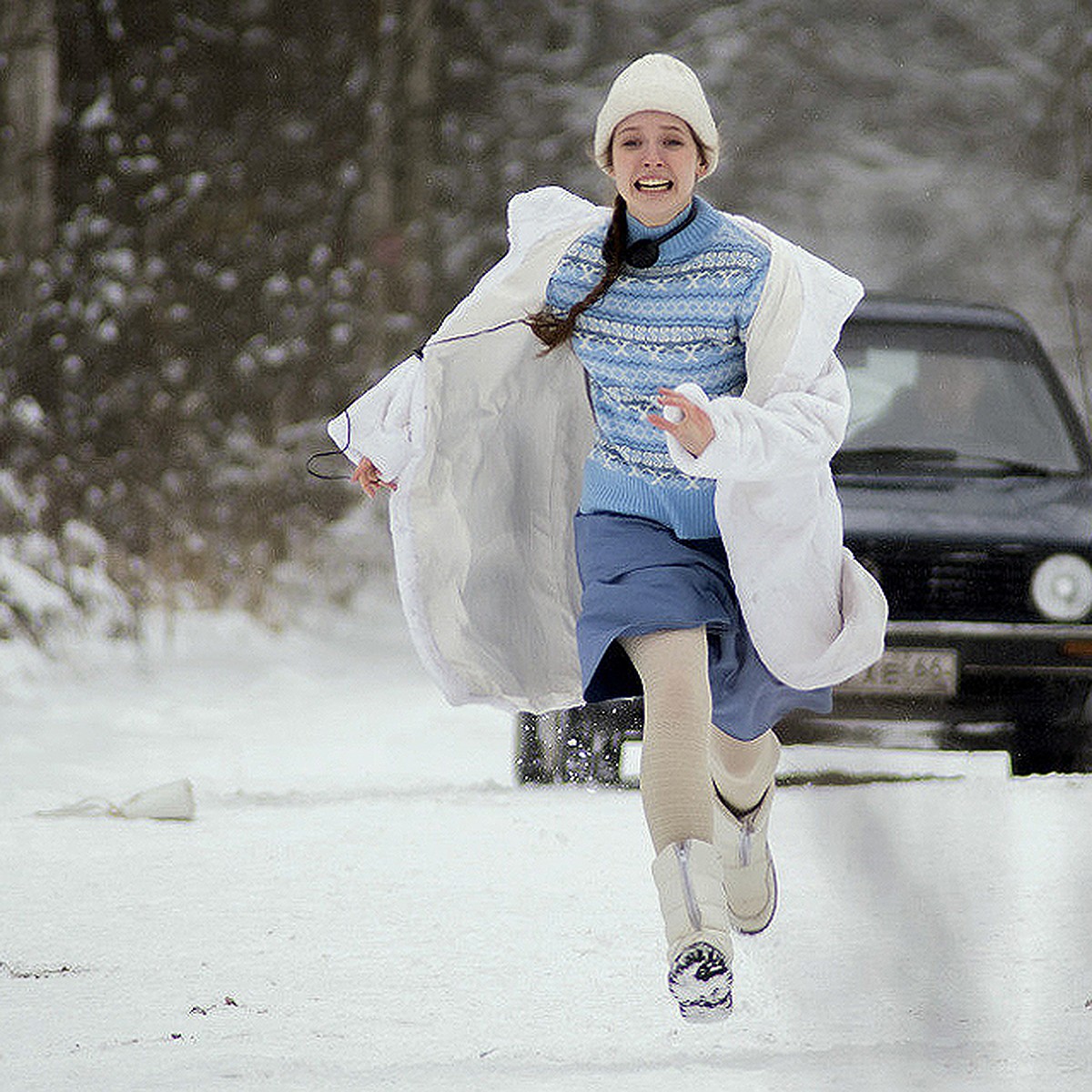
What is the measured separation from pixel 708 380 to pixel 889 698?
8.87 ft

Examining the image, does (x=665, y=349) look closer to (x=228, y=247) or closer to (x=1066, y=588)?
(x=1066, y=588)

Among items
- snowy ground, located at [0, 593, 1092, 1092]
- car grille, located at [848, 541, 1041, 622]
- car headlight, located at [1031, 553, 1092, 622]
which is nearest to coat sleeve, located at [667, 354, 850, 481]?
snowy ground, located at [0, 593, 1092, 1092]

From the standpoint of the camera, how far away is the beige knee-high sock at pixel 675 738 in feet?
13.6

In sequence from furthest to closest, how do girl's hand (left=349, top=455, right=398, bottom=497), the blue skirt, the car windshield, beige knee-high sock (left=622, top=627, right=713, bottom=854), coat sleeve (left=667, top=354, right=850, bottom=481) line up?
the car windshield → girl's hand (left=349, top=455, right=398, bottom=497) → the blue skirt → beige knee-high sock (left=622, top=627, right=713, bottom=854) → coat sleeve (left=667, top=354, right=850, bottom=481)

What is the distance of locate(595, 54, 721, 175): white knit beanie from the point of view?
14.4 ft

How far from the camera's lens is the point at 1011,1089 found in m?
3.72

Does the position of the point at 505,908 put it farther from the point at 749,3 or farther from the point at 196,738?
the point at 749,3

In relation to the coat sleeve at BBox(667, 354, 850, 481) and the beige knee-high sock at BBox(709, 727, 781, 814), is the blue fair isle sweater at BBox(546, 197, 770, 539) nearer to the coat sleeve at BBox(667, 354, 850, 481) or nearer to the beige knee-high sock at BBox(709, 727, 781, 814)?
the coat sleeve at BBox(667, 354, 850, 481)

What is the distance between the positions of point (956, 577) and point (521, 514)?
7.60 feet

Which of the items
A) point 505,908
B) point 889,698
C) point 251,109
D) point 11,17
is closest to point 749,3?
point 251,109

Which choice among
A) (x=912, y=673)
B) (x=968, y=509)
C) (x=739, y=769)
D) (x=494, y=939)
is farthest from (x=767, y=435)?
(x=968, y=509)

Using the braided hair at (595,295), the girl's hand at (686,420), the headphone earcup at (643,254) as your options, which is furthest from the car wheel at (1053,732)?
the girl's hand at (686,420)

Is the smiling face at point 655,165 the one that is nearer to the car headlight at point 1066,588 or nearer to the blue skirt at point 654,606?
the blue skirt at point 654,606

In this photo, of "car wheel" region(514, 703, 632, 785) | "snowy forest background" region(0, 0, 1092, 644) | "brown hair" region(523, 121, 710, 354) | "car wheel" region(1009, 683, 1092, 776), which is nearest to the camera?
"brown hair" region(523, 121, 710, 354)
